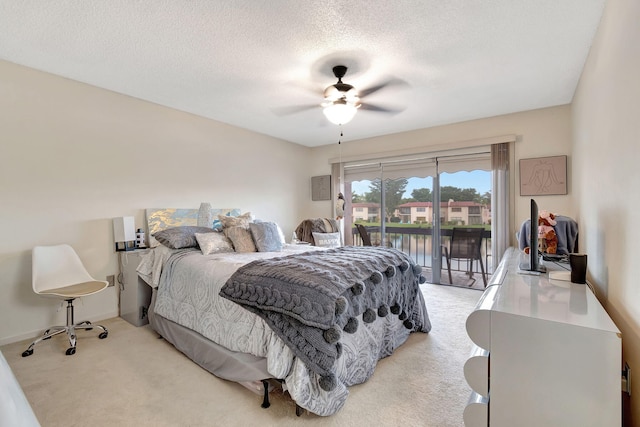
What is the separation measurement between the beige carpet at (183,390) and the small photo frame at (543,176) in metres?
2.43

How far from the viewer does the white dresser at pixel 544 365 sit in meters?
1.06

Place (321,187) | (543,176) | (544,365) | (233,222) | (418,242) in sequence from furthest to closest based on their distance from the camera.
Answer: (321,187)
(418,242)
(543,176)
(233,222)
(544,365)

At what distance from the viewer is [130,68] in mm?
2717

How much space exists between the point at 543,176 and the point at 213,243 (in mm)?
4221

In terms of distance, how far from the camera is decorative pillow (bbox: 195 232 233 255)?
297 centimetres

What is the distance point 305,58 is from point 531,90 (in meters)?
2.61

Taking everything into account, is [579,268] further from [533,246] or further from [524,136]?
[524,136]

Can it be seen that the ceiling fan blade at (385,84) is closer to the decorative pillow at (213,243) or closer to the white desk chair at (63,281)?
the decorative pillow at (213,243)

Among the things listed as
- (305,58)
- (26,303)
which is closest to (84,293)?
(26,303)

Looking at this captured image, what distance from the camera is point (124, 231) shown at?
3.20m

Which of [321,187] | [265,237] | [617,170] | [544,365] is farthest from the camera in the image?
[321,187]

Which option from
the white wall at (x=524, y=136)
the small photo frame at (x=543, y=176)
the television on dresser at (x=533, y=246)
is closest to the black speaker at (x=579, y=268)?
the television on dresser at (x=533, y=246)

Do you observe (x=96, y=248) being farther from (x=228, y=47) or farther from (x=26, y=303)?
(x=228, y=47)

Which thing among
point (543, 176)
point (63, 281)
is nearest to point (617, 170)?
point (543, 176)
